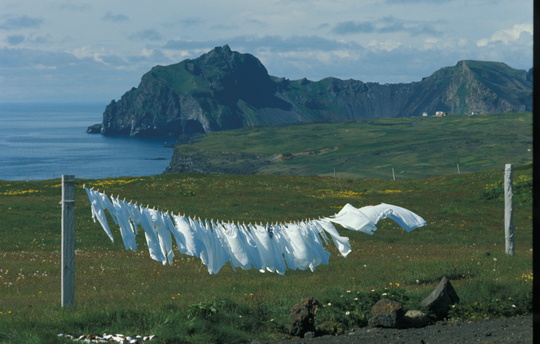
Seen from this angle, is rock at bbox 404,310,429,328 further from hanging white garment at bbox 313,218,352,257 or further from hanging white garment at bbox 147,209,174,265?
hanging white garment at bbox 147,209,174,265

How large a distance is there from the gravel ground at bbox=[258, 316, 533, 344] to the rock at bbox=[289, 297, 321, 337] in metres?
0.30

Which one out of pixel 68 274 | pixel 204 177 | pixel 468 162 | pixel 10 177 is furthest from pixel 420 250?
pixel 10 177

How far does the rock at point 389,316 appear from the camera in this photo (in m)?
12.2

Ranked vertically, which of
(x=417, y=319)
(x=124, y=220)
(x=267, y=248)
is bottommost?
(x=417, y=319)

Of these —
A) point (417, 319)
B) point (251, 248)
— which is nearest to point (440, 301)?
point (417, 319)

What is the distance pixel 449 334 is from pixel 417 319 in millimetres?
1173

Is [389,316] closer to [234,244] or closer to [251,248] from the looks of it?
[251,248]

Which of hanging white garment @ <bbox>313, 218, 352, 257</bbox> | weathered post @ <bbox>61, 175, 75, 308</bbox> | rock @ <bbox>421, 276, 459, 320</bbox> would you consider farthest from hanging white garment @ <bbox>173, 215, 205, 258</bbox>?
rock @ <bbox>421, 276, 459, 320</bbox>

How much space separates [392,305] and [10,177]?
189 metres

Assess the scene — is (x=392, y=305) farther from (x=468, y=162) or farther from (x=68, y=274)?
(x=468, y=162)

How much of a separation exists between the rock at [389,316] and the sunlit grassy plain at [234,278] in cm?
47

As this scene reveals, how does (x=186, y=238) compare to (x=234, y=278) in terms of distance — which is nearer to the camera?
(x=186, y=238)

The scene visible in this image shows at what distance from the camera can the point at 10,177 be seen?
182625mm

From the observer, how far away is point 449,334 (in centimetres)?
1131
